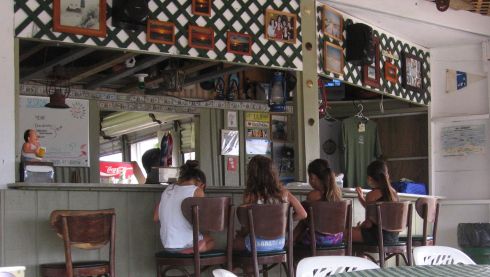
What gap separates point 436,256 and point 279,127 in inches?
263

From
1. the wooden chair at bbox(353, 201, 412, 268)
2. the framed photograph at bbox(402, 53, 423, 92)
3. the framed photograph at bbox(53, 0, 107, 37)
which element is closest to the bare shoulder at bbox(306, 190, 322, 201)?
the wooden chair at bbox(353, 201, 412, 268)

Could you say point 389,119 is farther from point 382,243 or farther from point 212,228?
point 212,228

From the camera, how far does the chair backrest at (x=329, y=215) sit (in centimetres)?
513

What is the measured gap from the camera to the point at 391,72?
28.5ft

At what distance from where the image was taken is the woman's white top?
4.75m

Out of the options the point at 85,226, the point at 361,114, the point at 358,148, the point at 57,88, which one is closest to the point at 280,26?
the point at 57,88

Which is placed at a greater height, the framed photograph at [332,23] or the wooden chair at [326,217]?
the framed photograph at [332,23]

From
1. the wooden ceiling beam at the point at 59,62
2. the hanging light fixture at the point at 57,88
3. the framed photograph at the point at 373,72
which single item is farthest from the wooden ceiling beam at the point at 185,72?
the framed photograph at the point at 373,72

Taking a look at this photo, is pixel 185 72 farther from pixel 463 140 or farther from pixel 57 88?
pixel 463 140

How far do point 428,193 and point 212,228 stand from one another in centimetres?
546

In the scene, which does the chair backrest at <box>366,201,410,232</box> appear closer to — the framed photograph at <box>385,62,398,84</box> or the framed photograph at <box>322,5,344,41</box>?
the framed photograph at <box>322,5,344,41</box>

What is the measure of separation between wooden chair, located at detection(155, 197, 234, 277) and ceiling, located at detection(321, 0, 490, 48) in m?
3.47

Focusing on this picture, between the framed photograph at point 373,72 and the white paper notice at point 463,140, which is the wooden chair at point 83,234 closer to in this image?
the framed photograph at point 373,72

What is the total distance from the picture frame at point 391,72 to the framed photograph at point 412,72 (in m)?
0.19
